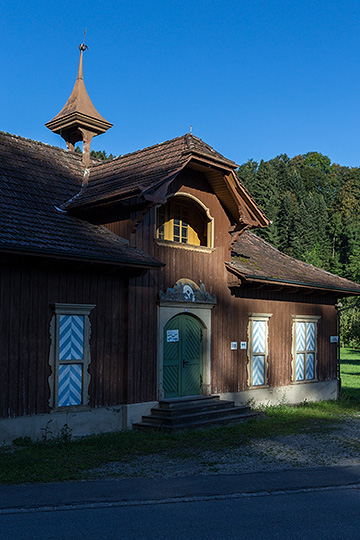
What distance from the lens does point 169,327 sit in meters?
14.2

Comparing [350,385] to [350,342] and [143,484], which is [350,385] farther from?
[350,342]

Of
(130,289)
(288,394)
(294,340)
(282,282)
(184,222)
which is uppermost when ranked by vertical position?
(184,222)

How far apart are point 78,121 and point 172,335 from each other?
7379mm

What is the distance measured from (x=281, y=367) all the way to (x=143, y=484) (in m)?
9.83

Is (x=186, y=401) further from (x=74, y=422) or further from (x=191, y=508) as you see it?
(x=191, y=508)

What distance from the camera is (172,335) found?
1427 cm

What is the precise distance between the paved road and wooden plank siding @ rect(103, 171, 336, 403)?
4.90 meters

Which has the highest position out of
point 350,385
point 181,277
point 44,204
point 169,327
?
point 44,204

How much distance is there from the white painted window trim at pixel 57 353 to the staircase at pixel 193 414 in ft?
5.10

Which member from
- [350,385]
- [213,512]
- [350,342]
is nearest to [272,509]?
[213,512]

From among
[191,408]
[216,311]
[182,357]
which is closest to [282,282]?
[216,311]

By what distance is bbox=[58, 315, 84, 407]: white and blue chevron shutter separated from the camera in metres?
11.9

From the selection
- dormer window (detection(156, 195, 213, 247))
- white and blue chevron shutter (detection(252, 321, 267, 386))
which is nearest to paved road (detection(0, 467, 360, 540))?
dormer window (detection(156, 195, 213, 247))

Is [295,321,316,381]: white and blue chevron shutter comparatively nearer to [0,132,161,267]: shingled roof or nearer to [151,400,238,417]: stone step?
[151,400,238,417]: stone step
